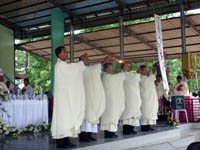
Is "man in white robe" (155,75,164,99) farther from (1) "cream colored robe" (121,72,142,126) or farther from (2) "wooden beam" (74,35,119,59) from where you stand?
(2) "wooden beam" (74,35,119,59)

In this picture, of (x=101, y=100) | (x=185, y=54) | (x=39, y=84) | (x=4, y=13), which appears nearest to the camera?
(x=101, y=100)

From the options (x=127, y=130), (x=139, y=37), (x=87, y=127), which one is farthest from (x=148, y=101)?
(x=139, y=37)

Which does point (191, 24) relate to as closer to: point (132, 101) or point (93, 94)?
point (132, 101)

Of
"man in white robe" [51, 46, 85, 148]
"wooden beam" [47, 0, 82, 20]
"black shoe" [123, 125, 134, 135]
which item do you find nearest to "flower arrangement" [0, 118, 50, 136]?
"man in white robe" [51, 46, 85, 148]

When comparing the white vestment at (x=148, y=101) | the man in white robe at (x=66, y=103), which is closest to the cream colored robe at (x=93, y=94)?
the man in white robe at (x=66, y=103)

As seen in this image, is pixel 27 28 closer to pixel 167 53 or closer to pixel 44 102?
pixel 167 53

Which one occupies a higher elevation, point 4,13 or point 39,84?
point 4,13

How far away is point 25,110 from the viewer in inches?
238

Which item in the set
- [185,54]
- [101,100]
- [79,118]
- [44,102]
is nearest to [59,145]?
[79,118]

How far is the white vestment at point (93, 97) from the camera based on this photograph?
468 centimetres

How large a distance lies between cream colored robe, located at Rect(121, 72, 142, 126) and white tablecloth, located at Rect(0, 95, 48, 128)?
1861 mm

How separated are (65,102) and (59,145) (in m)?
0.62

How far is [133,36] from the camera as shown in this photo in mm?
11766

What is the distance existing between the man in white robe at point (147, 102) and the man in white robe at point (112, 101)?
938mm
